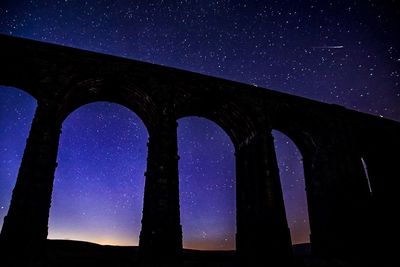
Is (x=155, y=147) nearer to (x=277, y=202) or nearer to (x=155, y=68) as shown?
(x=155, y=68)

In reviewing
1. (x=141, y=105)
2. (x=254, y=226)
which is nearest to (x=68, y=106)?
(x=141, y=105)

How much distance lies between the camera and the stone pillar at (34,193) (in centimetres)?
888

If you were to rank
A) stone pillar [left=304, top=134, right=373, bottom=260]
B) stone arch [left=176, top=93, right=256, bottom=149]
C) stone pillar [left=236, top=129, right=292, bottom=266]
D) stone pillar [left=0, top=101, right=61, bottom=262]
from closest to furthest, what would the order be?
stone pillar [left=0, top=101, right=61, bottom=262] < stone pillar [left=236, top=129, right=292, bottom=266] < stone pillar [left=304, top=134, right=373, bottom=260] < stone arch [left=176, top=93, right=256, bottom=149]

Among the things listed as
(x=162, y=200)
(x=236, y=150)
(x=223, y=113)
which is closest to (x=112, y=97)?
(x=223, y=113)

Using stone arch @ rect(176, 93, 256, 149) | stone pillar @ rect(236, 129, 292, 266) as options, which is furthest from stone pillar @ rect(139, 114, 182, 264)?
stone pillar @ rect(236, 129, 292, 266)

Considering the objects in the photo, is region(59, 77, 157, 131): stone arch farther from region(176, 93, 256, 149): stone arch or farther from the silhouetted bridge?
region(176, 93, 256, 149): stone arch

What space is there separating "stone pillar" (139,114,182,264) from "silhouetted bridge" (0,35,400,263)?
39 mm

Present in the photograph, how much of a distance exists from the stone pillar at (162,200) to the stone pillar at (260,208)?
4.14m

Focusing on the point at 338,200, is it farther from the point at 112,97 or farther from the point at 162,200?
the point at 112,97

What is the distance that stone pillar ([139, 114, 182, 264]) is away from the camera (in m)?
10.0

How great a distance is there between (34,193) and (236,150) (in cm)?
992

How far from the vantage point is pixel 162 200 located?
1088 centimetres

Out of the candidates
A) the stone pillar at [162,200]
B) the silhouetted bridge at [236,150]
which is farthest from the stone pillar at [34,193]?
the stone pillar at [162,200]

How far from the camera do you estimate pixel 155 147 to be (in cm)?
1228
